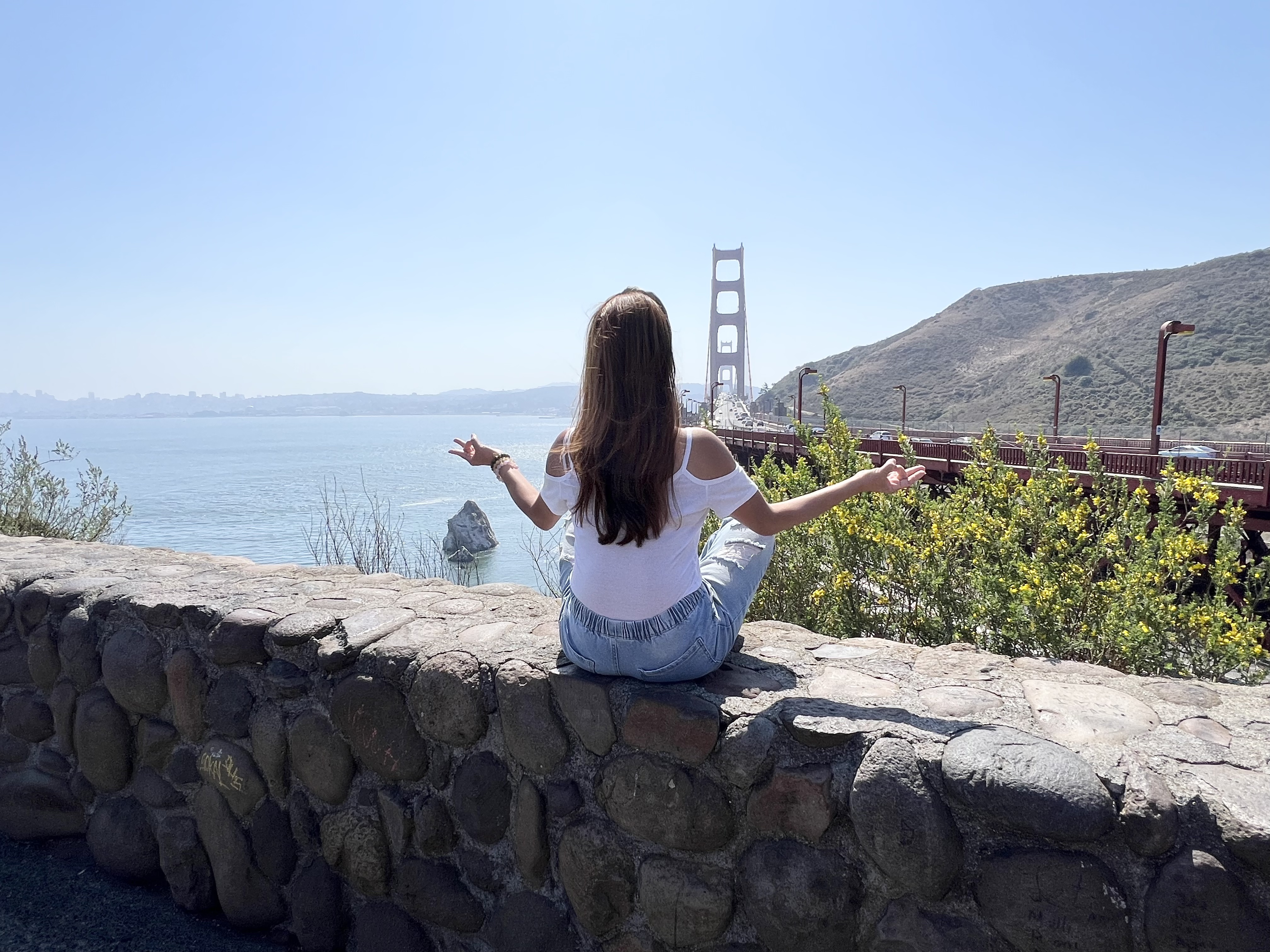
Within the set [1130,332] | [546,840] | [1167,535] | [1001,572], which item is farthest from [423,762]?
[1130,332]

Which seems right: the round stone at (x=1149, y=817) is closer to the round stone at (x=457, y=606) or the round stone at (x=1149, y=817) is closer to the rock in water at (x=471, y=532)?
the round stone at (x=457, y=606)

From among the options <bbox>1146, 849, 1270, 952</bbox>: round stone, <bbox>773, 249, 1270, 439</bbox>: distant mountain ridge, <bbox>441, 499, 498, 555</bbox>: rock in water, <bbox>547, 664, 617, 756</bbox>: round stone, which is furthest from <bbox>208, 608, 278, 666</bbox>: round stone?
<bbox>773, 249, 1270, 439</bbox>: distant mountain ridge

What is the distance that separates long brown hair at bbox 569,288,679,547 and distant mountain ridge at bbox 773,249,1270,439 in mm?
30969

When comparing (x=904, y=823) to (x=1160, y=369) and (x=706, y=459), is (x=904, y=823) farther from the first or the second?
(x=1160, y=369)

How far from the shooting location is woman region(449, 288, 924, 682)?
1657 millimetres

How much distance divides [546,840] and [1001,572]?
5.22 ft

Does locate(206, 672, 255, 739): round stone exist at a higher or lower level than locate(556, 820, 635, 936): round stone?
higher

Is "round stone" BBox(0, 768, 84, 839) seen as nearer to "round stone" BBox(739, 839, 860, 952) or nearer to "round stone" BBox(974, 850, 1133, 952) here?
"round stone" BBox(739, 839, 860, 952)

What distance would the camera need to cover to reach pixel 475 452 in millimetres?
2186

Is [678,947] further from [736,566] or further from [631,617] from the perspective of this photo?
[736,566]

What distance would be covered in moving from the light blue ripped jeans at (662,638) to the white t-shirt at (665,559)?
0.07ft

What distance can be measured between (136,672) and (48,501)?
17.0 feet

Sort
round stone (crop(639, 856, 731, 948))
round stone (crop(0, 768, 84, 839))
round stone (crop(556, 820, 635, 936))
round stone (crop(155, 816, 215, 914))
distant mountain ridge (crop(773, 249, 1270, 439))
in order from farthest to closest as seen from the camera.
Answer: distant mountain ridge (crop(773, 249, 1270, 439))
round stone (crop(0, 768, 84, 839))
round stone (crop(155, 816, 215, 914))
round stone (crop(556, 820, 635, 936))
round stone (crop(639, 856, 731, 948))

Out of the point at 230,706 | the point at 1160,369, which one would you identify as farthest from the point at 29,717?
the point at 1160,369
